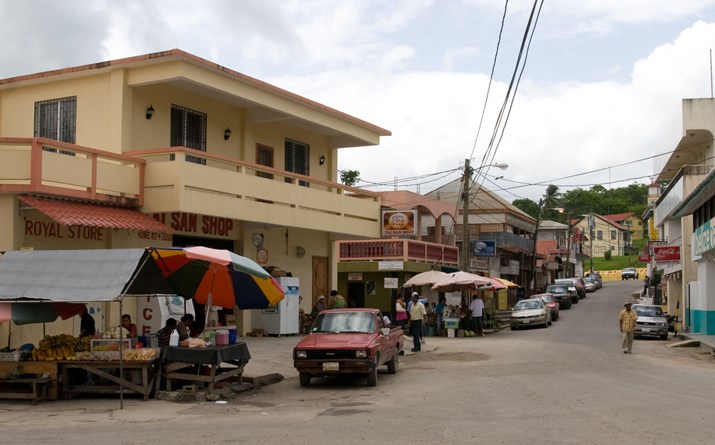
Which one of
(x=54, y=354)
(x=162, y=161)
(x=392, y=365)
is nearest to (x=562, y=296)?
(x=392, y=365)

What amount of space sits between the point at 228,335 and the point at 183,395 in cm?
208

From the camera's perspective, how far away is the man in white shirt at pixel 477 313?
111 ft

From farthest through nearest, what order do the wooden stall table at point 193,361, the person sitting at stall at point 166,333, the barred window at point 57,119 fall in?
1. the barred window at point 57,119
2. the person sitting at stall at point 166,333
3. the wooden stall table at point 193,361

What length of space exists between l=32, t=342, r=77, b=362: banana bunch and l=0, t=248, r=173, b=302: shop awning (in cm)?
116

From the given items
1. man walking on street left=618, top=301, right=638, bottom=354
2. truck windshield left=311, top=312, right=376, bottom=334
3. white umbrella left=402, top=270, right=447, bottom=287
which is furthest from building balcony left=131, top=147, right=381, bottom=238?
man walking on street left=618, top=301, right=638, bottom=354

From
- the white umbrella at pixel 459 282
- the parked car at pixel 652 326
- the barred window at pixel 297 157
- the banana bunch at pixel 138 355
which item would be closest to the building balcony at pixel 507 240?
the white umbrella at pixel 459 282

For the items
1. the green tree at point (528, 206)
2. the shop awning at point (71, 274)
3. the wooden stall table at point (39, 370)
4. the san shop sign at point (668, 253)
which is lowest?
the wooden stall table at point (39, 370)

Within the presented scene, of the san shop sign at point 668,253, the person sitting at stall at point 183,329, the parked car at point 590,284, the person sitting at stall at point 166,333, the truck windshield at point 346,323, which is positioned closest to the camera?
the person sitting at stall at point 183,329

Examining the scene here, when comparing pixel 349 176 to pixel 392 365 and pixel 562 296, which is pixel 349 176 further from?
pixel 392 365

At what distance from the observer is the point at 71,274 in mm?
13742

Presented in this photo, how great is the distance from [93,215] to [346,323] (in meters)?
6.42

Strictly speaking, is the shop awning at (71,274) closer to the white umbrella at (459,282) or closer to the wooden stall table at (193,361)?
the wooden stall table at (193,361)

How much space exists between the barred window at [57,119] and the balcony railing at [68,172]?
8.74ft

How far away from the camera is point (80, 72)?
2216cm
